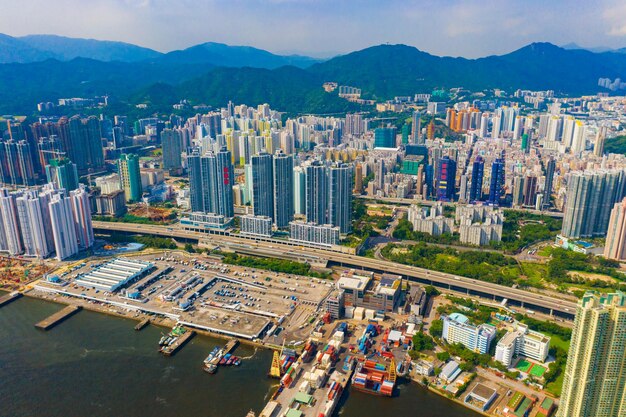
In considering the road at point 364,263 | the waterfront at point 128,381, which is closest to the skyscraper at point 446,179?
the road at point 364,263

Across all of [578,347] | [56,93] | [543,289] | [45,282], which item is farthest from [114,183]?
[56,93]

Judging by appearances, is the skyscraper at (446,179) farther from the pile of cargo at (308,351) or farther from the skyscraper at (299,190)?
the pile of cargo at (308,351)

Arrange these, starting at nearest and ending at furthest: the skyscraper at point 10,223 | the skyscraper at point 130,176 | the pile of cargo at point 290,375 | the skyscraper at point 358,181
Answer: the pile of cargo at point 290,375 < the skyscraper at point 10,223 < the skyscraper at point 130,176 < the skyscraper at point 358,181

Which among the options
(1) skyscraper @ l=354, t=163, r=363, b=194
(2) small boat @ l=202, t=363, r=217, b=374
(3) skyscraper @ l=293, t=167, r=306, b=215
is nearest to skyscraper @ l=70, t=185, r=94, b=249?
(3) skyscraper @ l=293, t=167, r=306, b=215

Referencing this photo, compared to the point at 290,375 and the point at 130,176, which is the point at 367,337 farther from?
the point at 130,176

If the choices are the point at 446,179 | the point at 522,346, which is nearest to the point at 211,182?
the point at 446,179

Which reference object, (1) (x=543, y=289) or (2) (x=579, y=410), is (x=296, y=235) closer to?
(1) (x=543, y=289)
